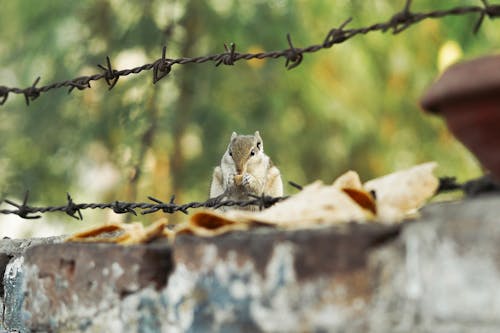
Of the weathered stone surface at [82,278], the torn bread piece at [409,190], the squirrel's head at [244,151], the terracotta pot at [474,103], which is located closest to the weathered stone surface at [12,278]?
the weathered stone surface at [82,278]

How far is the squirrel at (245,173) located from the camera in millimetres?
3920

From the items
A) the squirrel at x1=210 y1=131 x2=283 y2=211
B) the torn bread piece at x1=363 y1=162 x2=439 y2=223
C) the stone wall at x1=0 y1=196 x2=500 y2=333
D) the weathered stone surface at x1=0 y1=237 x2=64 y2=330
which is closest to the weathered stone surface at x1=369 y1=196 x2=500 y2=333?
the stone wall at x1=0 y1=196 x2=500 y2=333

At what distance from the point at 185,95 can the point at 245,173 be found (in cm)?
486

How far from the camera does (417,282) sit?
1.71 m

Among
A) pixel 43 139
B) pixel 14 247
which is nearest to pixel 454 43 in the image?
pixel 14 247

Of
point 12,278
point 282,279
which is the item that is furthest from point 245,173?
point 282,279

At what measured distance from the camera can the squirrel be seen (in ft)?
12.9

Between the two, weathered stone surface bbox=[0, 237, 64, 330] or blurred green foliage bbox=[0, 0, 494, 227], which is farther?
blurred green foliage bbox=[0, 0, 494, 227]

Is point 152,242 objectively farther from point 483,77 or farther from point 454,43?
point 454,43

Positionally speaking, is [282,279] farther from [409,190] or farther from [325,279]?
[409,190]

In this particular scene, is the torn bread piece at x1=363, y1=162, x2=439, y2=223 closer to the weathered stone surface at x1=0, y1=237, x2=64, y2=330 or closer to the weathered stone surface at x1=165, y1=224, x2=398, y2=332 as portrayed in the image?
the weathered stone surface at x1=165, y1=224, x2=398, y2=332

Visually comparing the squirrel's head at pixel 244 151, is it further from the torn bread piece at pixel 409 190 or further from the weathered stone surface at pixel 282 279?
the weathered stone surface at pixel 282 279

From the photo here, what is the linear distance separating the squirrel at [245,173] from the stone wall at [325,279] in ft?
5.93

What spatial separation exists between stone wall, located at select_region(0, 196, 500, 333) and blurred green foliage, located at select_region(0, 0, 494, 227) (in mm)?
5282
